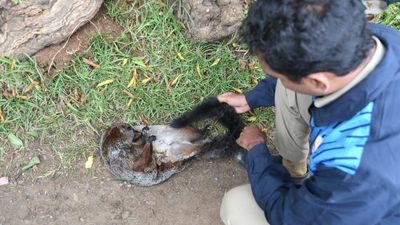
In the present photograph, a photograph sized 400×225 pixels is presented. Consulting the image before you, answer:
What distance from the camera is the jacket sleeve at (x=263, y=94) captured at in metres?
2.72

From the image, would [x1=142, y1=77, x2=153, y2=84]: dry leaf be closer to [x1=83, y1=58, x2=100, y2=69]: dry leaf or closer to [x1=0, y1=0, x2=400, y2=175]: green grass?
[x1=0, y1=0, x2=400, y2=175]: green grass

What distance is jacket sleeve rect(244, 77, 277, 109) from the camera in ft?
8.93

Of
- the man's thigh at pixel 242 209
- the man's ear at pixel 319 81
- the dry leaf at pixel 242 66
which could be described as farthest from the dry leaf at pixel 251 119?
the man's ear at pixel 319 81

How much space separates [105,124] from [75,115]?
210mm

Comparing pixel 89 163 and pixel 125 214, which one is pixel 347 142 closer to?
pixel 125 214

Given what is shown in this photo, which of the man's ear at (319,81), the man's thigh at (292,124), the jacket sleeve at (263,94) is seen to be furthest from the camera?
the jacket sleeve at (263,94)

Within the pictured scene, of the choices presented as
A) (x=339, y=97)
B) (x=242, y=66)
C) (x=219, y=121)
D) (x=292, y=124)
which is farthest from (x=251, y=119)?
(x=339, y=97)

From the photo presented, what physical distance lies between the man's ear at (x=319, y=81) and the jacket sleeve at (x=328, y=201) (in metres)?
0.31

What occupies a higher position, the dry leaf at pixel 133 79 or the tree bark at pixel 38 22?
the tree bark at pixel 38 22

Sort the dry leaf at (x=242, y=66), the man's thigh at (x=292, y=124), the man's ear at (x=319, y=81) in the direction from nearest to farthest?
the man's ear at (x=319, y=81) → the man's thigh at (x=292, y=124) → the dry leaf at (x=242, y=66)

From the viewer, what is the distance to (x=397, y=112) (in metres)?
1.70

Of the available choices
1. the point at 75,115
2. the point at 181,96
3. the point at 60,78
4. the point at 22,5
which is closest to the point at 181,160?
the point at 181,96

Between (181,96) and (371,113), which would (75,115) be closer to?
(181,96)

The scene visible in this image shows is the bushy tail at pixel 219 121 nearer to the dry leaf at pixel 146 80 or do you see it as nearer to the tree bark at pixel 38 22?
the dry leaf at pixel 146 80
